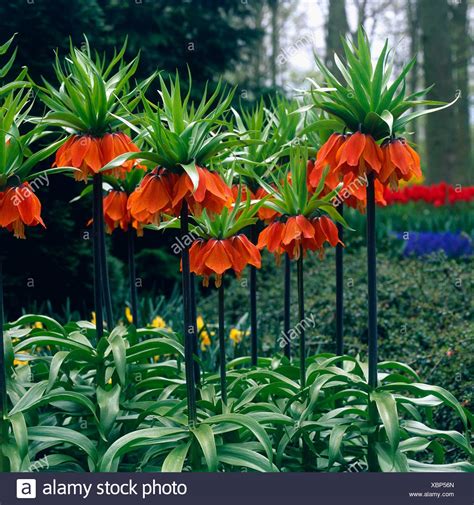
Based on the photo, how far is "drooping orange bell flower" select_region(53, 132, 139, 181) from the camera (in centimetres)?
255

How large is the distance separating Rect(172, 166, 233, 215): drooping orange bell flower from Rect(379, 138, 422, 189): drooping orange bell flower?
0.52 meters

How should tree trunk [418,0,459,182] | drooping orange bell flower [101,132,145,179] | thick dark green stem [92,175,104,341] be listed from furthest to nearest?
tree trunk [418,0,459,182]
thick dark green stem [92,175,104,341]
drooping orange bell flower [101,132,145,179]

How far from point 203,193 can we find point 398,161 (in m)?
0.65

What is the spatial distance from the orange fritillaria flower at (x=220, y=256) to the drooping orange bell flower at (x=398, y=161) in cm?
49

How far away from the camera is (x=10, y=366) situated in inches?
105

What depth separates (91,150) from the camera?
2.56m

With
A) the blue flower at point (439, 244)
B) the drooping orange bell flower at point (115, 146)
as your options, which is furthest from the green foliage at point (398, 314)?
the drooping orange bell flower at point (115, 146)

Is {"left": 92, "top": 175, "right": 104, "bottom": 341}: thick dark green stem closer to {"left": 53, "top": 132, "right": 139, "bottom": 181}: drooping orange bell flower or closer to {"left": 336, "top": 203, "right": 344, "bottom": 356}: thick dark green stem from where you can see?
{"left": 53, "top": 132, "right": 139, "bottom": 181}: drooping orange bell flower

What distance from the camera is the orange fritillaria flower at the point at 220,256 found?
2350mm

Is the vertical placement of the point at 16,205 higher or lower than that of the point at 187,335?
higher

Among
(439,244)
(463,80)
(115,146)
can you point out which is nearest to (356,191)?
(115,146)

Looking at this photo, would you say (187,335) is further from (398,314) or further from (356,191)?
(398,314)

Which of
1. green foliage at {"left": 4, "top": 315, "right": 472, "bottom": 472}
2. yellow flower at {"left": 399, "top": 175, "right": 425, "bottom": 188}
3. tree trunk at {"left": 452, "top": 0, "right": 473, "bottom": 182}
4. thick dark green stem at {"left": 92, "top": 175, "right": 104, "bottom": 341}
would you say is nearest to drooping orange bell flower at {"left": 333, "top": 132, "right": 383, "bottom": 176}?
yellow flower at {"left": 399, "top": 175, "right": 425, "bottom": 188}

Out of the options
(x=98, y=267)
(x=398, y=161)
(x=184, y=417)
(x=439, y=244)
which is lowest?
(x=184, y=417)
